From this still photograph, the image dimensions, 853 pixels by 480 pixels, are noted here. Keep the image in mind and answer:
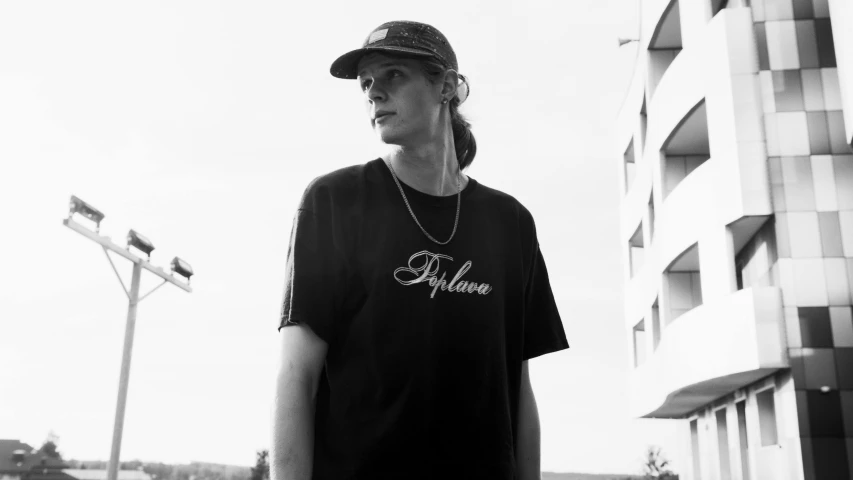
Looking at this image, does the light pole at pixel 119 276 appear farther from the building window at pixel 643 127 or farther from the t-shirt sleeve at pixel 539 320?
the building window at pixel 643 127

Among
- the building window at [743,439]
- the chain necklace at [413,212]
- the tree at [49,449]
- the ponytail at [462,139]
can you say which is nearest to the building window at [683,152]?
the building window at [743,439]

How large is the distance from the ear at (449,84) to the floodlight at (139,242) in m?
14.3

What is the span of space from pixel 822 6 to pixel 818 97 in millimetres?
2172

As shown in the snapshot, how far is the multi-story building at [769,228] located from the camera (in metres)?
16.4

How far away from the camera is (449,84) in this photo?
2213 millimetres

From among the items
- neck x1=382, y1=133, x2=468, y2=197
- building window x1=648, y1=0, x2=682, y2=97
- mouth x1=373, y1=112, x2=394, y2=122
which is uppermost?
building window x1=648, y1=0, x2=682, y2=97

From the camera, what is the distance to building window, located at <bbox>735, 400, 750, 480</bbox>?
20.5 meters

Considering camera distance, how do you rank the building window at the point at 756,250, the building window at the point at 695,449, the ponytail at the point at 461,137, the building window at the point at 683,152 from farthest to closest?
the building window at the point at 695,449
the building window at the point at 683,152
the building window at the point at 756,250
the ponytail at the point at 461,137

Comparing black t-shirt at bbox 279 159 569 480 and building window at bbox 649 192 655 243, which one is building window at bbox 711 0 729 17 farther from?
black t-shirt at bbox 279 159 569 480

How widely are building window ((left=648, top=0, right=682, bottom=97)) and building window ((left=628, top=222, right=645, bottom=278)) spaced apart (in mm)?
7058

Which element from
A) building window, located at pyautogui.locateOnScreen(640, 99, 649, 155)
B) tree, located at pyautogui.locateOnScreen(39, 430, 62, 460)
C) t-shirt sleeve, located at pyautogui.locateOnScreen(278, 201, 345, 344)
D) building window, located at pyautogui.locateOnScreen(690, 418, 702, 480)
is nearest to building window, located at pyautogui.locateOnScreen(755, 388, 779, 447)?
building window, located at pyautogui.locateOnScreen(690, 418, 702, 480)

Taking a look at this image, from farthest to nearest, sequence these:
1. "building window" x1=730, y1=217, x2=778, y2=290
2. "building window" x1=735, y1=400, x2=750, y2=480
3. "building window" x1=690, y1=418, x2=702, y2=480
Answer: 1. "building window" x1=690, y1=418, x2=702, y2=480
2. "building window" x1=735, y1=400, x2=750, y2=480
3. "building window" x1=730, y1=217, x2=778, y2=290

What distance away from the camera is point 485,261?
204cm

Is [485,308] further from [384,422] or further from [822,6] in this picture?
[822,6]
